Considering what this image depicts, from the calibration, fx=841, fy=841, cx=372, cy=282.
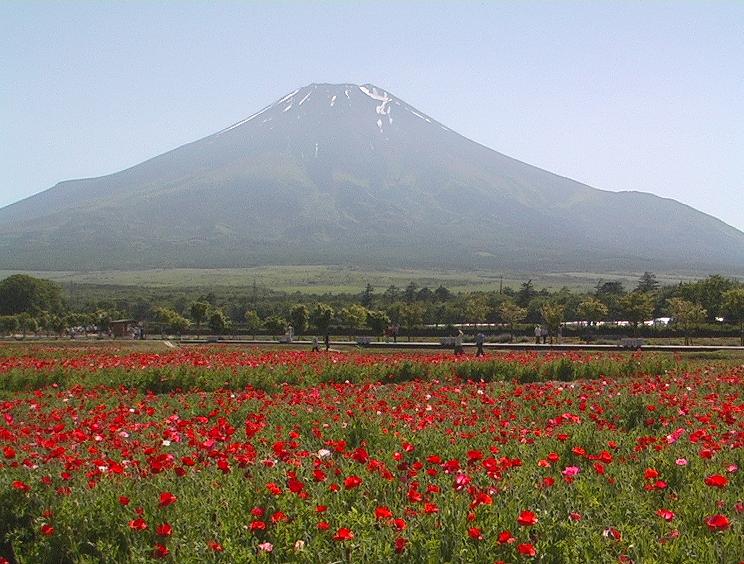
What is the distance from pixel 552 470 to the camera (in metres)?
7.06

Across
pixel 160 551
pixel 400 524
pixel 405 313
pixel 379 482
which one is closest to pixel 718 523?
pixel 400 524

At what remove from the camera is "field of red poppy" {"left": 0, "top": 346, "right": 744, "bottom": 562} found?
5234 mm

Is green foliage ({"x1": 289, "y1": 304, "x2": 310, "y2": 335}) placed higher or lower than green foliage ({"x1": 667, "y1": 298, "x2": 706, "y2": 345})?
lower

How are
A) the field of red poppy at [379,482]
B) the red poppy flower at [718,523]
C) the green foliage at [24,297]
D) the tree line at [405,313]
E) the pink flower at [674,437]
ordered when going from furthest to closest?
1. the green foliage at [24,297]
2. the tree line at [405,313]
3. the pink flower at [674,437]
4. the field of red poppy at [379,482]
5. the red poppy flower at [718,523]

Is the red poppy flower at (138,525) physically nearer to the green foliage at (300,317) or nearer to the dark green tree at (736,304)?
the dark green tree at (736,304)

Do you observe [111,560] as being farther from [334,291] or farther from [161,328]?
[334,291]

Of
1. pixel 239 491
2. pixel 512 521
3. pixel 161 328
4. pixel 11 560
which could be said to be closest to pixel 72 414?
pixel 11 560

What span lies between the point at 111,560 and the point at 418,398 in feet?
22.2

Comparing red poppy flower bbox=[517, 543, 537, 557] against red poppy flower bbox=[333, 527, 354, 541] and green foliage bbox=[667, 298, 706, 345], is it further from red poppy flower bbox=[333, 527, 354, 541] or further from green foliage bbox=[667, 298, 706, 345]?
green foliage bbox=[667, 298, 706, 345]

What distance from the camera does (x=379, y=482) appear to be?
6.45 meters

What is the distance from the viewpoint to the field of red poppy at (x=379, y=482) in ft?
17.2

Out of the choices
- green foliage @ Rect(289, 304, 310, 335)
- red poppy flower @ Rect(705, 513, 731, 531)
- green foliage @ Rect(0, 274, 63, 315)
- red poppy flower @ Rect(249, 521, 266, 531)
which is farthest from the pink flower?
green foliage @ Rect(0, 274, 63, 315)

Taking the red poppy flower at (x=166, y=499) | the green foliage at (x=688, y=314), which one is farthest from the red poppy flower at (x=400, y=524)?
the green foliage at (x=688, y=314)

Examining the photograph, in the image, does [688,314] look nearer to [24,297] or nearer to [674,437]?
[674,437]
